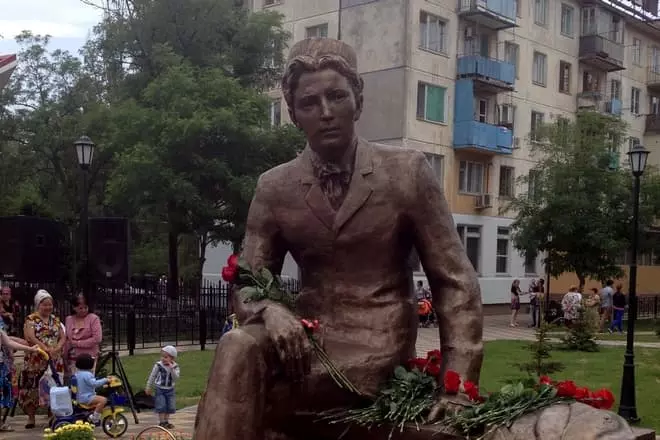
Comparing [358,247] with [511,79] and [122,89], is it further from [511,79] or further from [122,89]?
[511,79]

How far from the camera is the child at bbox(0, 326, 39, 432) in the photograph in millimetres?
9758

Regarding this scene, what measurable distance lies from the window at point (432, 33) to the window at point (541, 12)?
5.69 meters

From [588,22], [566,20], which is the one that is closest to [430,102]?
→ [566,20]

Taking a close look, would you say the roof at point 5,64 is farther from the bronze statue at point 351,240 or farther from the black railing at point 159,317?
the bronze statue at point 351,240

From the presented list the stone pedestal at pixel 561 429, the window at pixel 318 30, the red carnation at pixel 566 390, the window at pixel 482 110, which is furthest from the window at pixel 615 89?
the stone pedestal at pixel 561 429

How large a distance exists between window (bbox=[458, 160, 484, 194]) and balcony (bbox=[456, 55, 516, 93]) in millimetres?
2719

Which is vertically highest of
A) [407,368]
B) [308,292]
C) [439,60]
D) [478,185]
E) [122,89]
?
[439,60]

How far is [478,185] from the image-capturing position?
30.8 m

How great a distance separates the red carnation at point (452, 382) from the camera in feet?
9.51

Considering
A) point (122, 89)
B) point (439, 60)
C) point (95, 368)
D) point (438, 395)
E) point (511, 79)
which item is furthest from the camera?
point (511, 79)

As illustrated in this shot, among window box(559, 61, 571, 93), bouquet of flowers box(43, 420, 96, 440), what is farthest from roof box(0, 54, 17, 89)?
window box(559, 61, 571, 93)

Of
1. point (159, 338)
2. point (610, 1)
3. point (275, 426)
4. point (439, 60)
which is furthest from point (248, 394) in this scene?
point (610, 1)

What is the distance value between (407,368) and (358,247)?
51 cm

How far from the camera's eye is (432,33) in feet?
92.3
